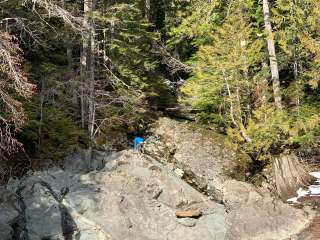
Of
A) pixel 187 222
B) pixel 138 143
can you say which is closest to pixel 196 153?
pixel 138 143

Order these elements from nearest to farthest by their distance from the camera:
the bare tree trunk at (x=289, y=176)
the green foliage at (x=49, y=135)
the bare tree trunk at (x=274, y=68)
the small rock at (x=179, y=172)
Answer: the green foliage at (x=49, y=135) < the bare tree trunk at (x=289, y=176) < the small rock at (x=179, y=172) < the bare tree trunk at (x=274, y=68)

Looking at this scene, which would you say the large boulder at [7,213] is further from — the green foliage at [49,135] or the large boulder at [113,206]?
the green foliage at [49,135]

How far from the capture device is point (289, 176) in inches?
579

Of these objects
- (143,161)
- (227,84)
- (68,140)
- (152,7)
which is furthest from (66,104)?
(152,7)

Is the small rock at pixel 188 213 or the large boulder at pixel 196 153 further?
the large boulder at pixel 196 153

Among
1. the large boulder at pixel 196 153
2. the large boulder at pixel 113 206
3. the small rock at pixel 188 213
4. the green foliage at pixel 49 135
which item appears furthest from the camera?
the large boulder at pixel 196 153

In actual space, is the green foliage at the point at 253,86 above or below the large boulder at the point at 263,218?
above

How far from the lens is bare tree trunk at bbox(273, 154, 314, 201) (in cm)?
1439

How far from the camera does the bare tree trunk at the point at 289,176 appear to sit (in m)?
14.4

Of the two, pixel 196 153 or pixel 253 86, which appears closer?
pixel 196 153

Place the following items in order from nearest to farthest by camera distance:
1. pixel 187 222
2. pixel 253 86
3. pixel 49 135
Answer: pixel 187 222 → pixel 49 135 → pixel 253 86

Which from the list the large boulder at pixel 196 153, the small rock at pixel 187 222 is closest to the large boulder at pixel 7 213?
the small rock at pixel 187 222

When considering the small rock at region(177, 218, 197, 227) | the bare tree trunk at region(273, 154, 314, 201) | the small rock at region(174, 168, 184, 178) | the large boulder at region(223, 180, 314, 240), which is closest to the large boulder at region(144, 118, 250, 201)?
the small rock at region(174, 168, 184, 178)

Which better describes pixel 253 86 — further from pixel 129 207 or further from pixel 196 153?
pixel 129 207
